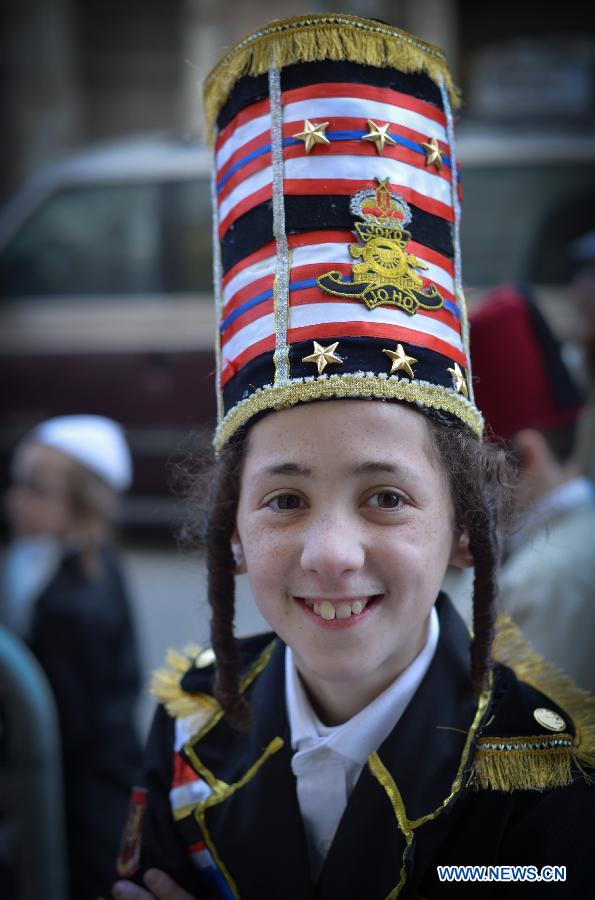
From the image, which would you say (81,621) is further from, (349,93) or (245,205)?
(349,93)

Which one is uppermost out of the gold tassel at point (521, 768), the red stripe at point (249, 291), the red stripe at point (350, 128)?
the red stripe at point (350, 128)

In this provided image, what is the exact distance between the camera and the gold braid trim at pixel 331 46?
4.66 feet

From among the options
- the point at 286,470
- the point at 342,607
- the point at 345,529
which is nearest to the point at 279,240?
the point at 286,470

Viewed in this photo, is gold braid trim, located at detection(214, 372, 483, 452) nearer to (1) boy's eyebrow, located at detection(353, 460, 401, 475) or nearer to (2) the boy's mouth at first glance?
(1) boy's eyebrow, located at detection(353, 460, 401, 475)

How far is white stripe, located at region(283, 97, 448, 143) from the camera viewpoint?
1.42 m

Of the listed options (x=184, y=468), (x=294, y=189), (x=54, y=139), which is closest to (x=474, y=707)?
(x=184, y=468)

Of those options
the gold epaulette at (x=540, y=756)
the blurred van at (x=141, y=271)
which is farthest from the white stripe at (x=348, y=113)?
the blurred van at (x=141, y=271)

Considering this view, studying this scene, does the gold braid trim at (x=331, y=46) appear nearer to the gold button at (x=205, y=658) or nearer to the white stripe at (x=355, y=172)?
the white stripe at (x=355, y=172)

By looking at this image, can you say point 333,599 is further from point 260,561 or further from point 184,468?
point 184,468

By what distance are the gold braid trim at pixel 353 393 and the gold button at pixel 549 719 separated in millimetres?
498

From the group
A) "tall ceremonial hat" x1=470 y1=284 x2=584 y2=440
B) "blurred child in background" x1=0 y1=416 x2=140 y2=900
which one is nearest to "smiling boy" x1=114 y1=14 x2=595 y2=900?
"tall ceremonial hat" x1=470 y1=284 x2=584 y2=440

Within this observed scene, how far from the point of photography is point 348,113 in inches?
55.8

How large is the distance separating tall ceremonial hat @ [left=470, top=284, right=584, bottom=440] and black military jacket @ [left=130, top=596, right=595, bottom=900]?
790 millimetres

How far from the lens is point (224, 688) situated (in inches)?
66.2
